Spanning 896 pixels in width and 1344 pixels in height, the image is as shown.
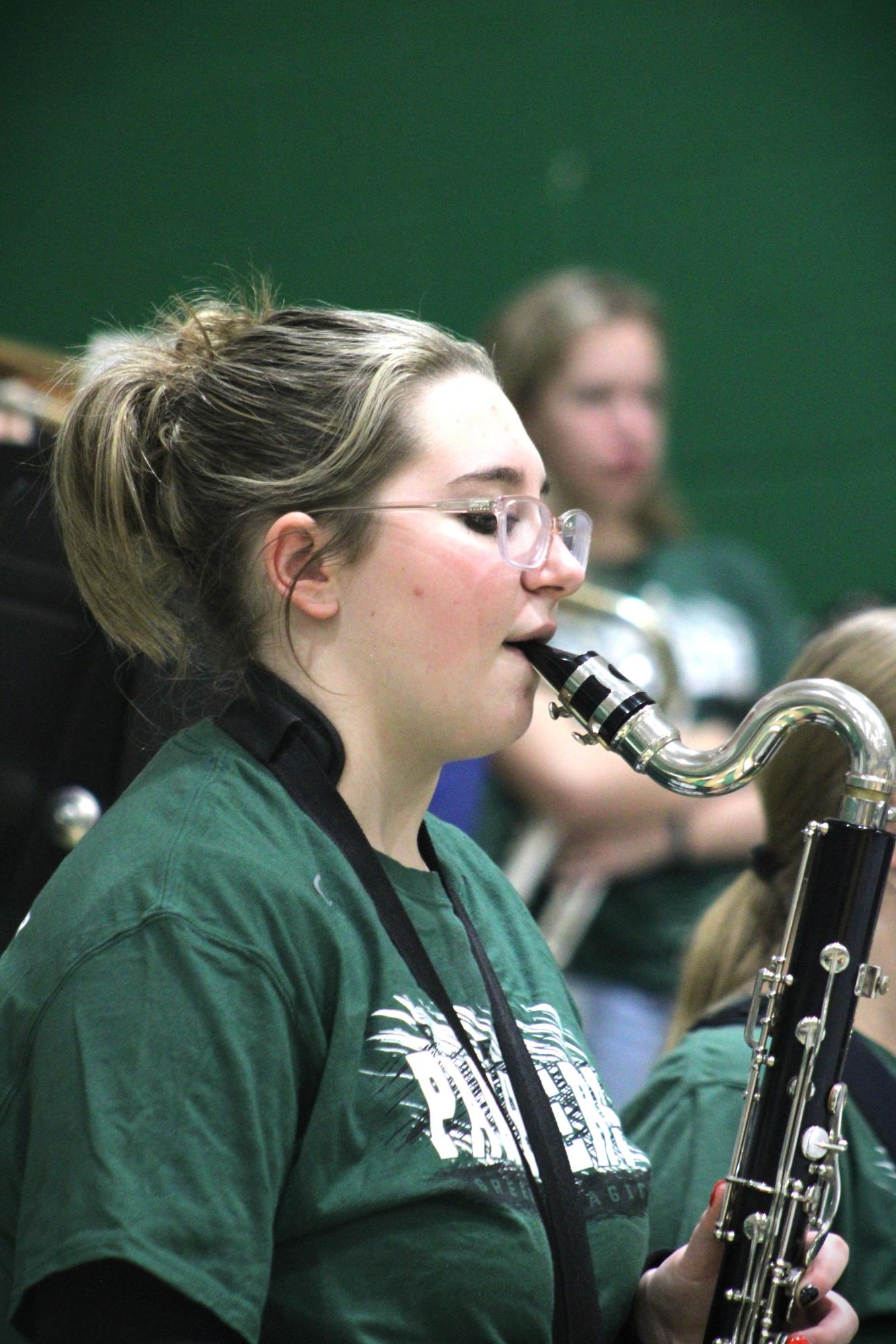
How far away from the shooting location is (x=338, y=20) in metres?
4.37

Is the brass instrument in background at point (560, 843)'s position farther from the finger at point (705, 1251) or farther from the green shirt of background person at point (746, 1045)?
the finger at point (705, 1251)

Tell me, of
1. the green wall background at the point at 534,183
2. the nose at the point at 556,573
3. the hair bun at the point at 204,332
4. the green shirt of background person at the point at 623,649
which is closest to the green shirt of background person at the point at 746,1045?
the nose at the point at 556,573

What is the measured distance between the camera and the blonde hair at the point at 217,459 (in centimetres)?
135

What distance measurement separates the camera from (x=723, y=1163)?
1.54m

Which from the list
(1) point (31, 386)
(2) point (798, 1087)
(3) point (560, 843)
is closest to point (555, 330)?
(3) point (560, 843)

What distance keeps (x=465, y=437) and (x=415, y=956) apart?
0.46m

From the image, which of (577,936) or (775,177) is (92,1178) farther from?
(775,177)

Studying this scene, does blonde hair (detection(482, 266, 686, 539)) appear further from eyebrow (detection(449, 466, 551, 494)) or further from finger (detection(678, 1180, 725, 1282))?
finger (detection(678, 1180, 725, 1282))

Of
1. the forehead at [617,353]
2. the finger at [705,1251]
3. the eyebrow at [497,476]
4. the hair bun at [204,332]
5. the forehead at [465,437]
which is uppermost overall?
the forehead at [617,353]

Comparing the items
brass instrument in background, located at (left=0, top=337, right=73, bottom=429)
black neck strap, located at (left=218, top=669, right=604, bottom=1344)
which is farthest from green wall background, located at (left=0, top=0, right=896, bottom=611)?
black neck strap, located at (left=218, top=669, right=604, bottom=1344)

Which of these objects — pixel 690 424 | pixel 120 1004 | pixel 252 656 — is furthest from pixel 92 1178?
pixel 690 424

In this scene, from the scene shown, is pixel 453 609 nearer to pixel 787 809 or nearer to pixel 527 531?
pixel 527 531

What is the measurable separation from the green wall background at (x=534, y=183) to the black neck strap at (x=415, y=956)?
2.93 m

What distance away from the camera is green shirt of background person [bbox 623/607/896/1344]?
5.00 ft
